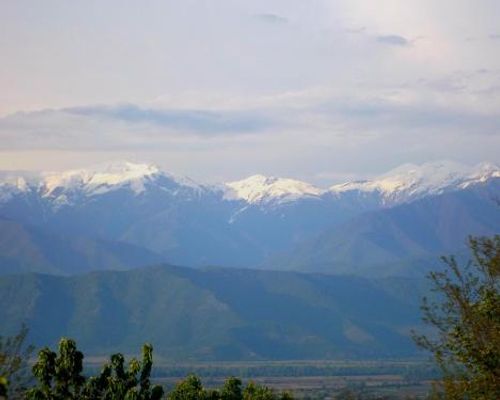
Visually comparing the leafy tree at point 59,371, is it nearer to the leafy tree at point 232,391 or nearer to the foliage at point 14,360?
the foliage at point 14,360

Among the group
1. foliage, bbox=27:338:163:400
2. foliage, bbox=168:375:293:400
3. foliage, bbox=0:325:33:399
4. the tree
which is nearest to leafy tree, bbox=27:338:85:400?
foliage, bbox=27:338:163:400

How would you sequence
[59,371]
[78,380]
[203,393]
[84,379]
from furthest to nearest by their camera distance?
[203,393]
[84,379]
[78,380]
[59,371]

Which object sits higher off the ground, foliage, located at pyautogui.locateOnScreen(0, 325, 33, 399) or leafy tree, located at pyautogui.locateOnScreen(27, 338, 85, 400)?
leafy tree, located at pyautogui.locateOnScreen(27, 338, 85, 400)

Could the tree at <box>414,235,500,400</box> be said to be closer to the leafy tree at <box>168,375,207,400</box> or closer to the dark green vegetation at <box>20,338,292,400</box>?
the dark green vegetation at <box>20,338,292,400</box>

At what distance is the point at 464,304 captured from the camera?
47719 millimetres

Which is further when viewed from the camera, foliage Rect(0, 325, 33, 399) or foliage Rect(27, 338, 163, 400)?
foliage Rect(27, 338, 163, 400)

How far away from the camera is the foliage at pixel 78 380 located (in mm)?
58969

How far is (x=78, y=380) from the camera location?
199 feet

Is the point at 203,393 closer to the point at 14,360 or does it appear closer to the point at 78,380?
the point at 78,380

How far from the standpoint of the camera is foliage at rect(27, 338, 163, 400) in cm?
5897

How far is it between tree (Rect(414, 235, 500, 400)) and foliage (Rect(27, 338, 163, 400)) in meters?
19.6

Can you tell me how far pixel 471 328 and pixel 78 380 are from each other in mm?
24436

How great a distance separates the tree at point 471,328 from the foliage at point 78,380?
19.6m

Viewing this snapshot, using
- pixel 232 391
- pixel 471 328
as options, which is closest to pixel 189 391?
pixel 232 391
